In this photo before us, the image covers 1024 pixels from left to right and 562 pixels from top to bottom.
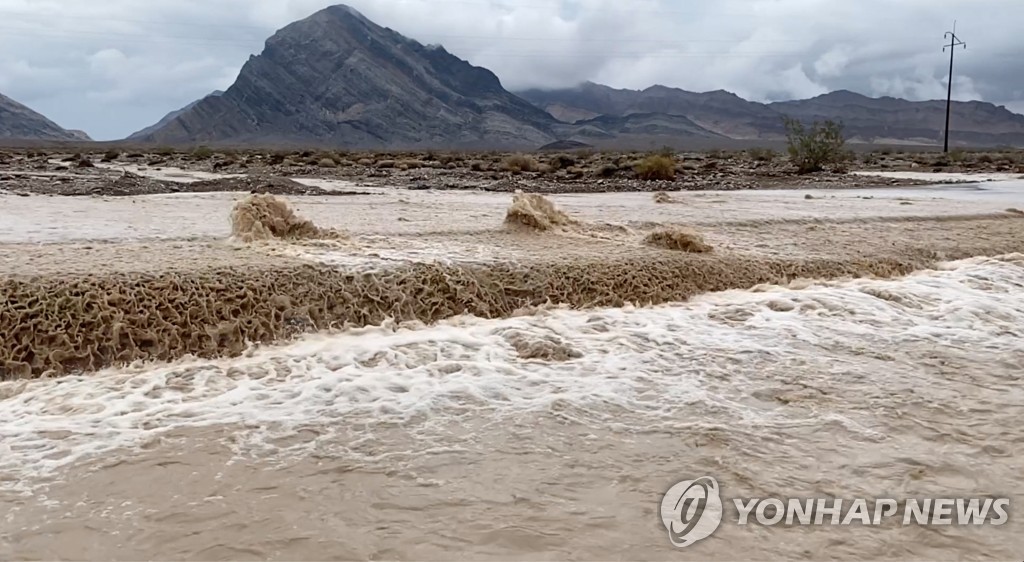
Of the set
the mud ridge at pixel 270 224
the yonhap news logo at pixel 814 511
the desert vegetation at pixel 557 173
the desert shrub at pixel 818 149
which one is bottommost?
the yonhap news logo at pixel 814 511

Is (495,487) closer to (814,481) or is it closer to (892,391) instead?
(814,481)

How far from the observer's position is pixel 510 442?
417cm

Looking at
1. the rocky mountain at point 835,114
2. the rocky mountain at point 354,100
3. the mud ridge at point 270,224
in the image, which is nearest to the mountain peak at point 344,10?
the rocky mountain at point 354,100

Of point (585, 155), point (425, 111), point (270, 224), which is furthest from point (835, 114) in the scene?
point (270, 224)

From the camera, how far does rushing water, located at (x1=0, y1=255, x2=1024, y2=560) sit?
3211 millimetres

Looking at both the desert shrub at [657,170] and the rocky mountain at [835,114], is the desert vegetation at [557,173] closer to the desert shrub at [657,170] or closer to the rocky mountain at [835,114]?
the desert shrub at [657,170]

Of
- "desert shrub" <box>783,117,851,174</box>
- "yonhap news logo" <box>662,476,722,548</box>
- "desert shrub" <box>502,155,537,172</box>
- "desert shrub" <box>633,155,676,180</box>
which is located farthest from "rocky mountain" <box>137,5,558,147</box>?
"yonhap news logo" <box>662,476,722,548</box>

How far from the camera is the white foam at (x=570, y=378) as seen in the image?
4402 mm

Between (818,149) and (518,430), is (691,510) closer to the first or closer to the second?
(518,430)

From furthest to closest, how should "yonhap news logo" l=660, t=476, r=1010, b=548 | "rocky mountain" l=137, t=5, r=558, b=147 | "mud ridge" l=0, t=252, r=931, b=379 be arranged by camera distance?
"rocky mountain" l=137, t=5, r=558, b=147 → "mud ridge" l=0, t=252, r=931, b=379 → "yonhap news logo" l=660, t=476, r=1010, b=548

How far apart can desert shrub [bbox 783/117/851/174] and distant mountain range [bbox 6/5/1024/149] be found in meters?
65.4

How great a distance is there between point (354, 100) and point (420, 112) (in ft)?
29.0

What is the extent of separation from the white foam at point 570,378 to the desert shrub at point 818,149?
1873 centimetres

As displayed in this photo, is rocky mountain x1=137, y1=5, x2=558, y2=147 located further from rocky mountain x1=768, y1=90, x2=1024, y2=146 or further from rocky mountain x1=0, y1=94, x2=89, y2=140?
rocky mountain x1=768, y1=90, x2=1024, y2=146
